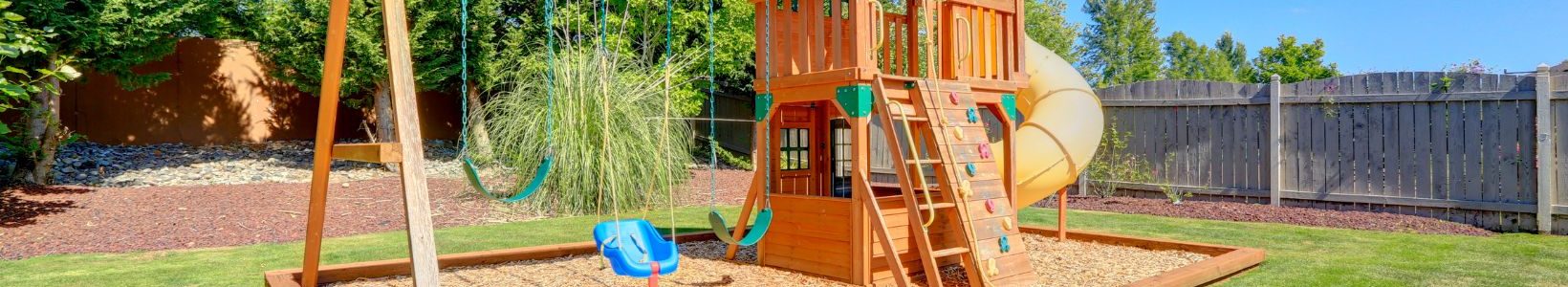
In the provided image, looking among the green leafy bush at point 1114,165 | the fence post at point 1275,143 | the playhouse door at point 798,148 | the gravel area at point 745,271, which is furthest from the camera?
the green leafy bush at point 1114,165

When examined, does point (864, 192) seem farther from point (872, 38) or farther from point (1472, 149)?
point (1472, 149)

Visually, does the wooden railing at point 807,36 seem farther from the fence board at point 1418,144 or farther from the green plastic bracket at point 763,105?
the fence board at point 1418,144

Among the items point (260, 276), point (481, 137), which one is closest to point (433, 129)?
point (481, 137)

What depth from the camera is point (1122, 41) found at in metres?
49.7

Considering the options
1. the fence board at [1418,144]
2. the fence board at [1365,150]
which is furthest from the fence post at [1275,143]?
the fence board at [1418,144]

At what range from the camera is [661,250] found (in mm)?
4492

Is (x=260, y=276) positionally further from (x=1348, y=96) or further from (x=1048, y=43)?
(x=1048, y=43)

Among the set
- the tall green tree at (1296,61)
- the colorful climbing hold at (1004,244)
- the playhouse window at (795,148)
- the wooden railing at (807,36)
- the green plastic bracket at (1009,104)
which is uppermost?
the tall green tree at (1296,61)

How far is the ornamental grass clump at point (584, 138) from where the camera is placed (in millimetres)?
9797

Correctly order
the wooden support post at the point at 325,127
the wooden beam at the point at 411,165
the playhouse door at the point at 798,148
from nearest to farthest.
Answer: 1. the wooden beam at the point at 411,165
2. the wooden support post at the point at 325,127
3. the playhouse door at the point at 798,148

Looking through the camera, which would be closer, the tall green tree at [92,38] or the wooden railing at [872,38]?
the wooden railing at [872,38]

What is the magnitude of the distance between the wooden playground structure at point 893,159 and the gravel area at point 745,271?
0.50 ft

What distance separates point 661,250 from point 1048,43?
2637 cm

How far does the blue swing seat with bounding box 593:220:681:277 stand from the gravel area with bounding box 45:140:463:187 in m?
10.4
